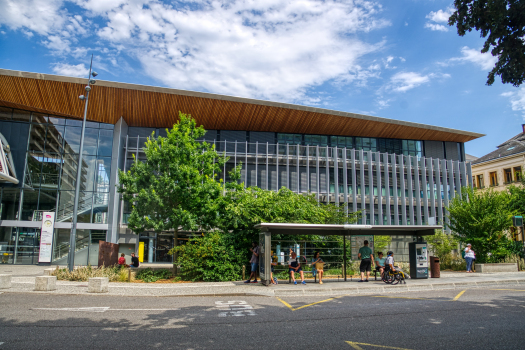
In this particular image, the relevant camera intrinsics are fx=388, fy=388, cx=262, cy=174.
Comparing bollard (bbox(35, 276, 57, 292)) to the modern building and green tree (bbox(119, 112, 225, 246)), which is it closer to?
green tree (bbox(119, 112, 225, 246))

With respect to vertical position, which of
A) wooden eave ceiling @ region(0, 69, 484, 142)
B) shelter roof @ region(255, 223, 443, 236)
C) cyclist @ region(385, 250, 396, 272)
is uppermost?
wooden eave ceiling @ region(0, 69, 484, 142)

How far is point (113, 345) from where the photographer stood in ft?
21.3

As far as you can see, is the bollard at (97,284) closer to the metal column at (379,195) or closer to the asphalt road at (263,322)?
the asphalt road at (263,322)

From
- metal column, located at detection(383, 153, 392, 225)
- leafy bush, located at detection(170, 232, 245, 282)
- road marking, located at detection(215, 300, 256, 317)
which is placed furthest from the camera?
metal column, located at detection(383, 153, 392, 225)

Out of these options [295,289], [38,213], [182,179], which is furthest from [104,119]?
[295,289]

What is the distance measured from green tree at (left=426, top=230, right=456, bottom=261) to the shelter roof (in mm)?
8587

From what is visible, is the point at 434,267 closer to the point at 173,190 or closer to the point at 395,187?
the point at 173,190

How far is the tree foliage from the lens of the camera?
62.7 ft

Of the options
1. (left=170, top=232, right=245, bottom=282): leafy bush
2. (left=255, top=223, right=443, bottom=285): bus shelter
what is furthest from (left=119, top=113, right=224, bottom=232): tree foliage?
(left=255, top=223, right=443, bottom=285): bus shelter

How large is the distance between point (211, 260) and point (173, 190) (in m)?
4.27

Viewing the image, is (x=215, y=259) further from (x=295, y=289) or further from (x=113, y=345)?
(x=113, y=345)

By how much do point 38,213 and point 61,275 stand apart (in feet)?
48.8

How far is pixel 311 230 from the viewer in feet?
55.5

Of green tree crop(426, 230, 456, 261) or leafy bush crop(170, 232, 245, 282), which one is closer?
leafy bush crop(170, 232, 245, 282)
